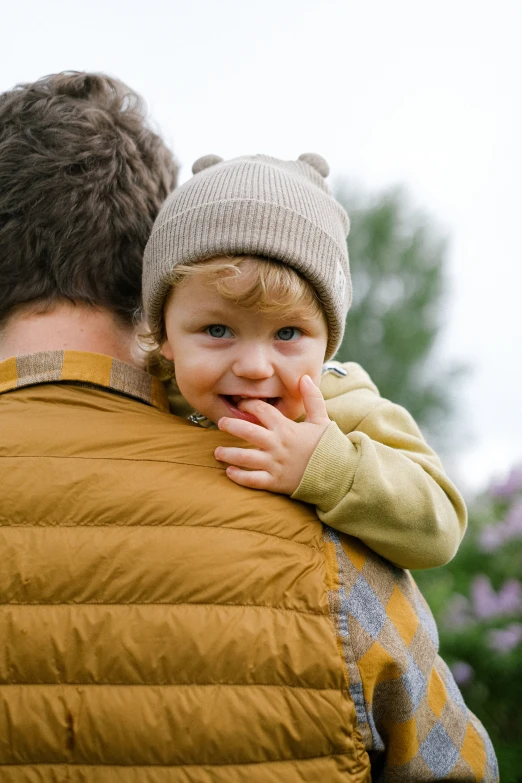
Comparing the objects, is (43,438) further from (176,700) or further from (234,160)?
(234,160)

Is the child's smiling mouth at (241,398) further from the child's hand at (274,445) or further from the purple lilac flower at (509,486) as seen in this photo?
the purple lilac flower at (509,486)

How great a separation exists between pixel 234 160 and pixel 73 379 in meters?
0.81

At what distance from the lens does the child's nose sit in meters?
1.86

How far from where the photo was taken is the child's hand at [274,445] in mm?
1632

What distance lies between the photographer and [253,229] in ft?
6.12

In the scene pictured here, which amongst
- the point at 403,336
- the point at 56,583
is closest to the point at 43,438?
the point at 56,583

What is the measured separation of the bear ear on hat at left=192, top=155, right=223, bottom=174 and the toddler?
0.23 meters

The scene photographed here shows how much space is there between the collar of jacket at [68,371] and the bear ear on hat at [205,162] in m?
0.77

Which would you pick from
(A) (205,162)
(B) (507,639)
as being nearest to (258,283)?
(A) (205,162)

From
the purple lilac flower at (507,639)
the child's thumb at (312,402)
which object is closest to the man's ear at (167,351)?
the child's thumb at (312,402)

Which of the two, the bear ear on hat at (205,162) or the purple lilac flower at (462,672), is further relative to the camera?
the purple lilac flower at (462,672)

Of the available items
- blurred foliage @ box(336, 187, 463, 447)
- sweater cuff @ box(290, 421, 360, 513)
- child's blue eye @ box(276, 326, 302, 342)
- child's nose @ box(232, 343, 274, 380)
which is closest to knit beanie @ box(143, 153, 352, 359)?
child's blue eye @ box(276, 326, 302, 342)

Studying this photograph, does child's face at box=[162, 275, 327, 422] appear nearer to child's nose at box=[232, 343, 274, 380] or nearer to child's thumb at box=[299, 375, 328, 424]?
child's nose at box=[232, 343, 274, 380]

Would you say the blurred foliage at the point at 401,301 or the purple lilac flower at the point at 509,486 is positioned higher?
the purple lilac flower at the point at 509,486
